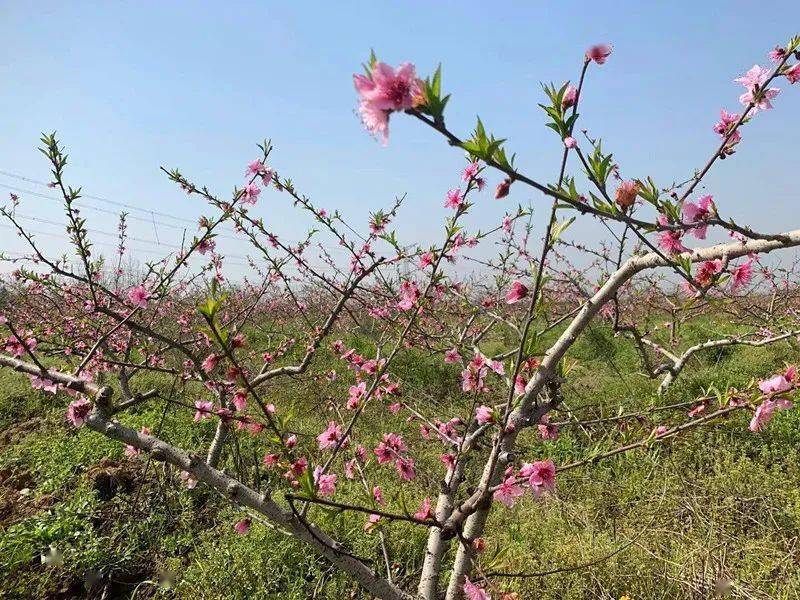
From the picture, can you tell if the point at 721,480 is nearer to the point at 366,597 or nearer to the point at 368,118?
the point at 366,597

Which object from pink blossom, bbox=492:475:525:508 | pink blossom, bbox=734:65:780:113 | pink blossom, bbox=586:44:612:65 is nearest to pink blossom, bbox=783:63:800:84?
pink blossom, bbox=734:65:780:113

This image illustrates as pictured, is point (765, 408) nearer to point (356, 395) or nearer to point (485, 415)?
point (485, 415)

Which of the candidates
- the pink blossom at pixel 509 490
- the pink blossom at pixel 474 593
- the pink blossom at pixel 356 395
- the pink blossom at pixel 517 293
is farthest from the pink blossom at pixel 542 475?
the pink blossom at pixel 356 395

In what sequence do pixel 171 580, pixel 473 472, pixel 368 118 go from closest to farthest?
1. pixel 368 118
2. pixel 171 580
3. pixel 473 472

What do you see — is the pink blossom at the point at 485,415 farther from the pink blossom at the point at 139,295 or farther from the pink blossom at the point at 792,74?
the pink blossom at the point at 139,295

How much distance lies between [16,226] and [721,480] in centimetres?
643

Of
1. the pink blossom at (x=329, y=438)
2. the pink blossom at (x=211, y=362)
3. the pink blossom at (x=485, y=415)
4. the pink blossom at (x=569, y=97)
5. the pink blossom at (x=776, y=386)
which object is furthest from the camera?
the pink blossom at (x=329, y=438)

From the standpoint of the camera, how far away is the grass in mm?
2719

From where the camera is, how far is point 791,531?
10.2ft

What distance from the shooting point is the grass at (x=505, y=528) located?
2.72m

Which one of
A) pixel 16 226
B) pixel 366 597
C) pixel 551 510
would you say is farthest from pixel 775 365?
pixel 16 226

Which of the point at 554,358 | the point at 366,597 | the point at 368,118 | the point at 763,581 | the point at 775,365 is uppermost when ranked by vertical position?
the point at 775,365

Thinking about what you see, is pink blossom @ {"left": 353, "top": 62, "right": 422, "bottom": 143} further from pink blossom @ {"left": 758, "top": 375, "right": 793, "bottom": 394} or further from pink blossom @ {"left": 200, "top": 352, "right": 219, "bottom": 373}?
pink blossom @ {"left": 758, "top": 375, "right": 793, "bottom": 394}

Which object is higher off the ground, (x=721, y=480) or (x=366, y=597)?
(x=721, y=480)
